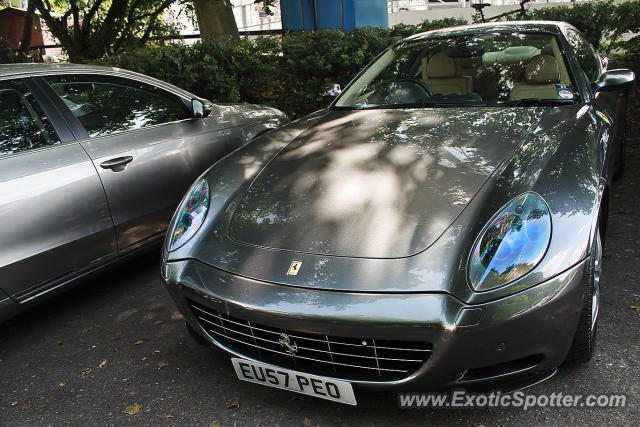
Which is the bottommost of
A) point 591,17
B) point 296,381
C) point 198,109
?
point 296,381

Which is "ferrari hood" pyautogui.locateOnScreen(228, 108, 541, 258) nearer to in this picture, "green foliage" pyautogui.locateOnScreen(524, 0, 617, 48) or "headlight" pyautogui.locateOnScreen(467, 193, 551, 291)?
"headlight" pyautogui.locateOnScreen(467, 193, 551, 291)

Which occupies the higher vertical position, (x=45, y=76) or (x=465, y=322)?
(x=45, y=76)

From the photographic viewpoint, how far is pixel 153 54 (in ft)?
24.4

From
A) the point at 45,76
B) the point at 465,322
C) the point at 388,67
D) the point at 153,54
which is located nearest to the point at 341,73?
the point at 153,54

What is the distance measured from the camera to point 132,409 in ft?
8.25

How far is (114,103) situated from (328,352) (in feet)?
8.26

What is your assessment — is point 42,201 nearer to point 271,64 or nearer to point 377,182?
point 377,182

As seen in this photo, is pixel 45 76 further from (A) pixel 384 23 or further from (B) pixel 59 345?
(A) pixel 384 23

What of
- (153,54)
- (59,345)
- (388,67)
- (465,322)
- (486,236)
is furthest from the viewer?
(153,54)

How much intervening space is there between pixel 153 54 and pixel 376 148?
214 inches

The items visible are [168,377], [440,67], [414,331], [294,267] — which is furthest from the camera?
[440,67]

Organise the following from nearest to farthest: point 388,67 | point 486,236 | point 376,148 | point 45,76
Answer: point 486,236 → point 376,148 → point 45,76 → point 388,67

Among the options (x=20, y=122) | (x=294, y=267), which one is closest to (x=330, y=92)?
(x=20, y=122)

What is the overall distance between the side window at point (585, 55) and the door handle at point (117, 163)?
9.45 ft
